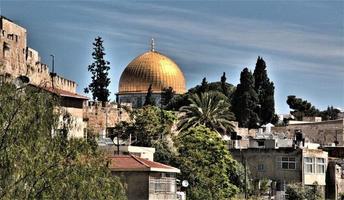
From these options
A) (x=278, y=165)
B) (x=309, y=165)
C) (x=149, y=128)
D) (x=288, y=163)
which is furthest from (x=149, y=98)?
(x=288, y=163)

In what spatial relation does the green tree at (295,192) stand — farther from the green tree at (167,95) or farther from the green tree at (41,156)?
the green tree at (167,95)

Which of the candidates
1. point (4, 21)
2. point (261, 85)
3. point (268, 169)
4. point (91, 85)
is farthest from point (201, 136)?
point (261, 85)

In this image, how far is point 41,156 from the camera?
23562 mm

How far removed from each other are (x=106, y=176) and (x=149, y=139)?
34.5 meters

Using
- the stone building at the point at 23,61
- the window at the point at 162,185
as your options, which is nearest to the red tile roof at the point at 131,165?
the window at the point at 162,185

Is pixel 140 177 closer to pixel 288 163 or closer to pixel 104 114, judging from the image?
pixel 288 163

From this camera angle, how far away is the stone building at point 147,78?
117 meters

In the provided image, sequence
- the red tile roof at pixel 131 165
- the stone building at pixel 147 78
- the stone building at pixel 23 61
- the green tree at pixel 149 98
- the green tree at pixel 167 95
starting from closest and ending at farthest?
1. the red tile roof at pixel 131 165
2. the stone building at pixel 23 61
3. the green tree at pixel 149 98
4. the green tree at pixel 167 95
5. the stone building at pixel 147 78

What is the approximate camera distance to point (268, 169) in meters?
58.2

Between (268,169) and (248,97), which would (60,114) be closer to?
(268,169)

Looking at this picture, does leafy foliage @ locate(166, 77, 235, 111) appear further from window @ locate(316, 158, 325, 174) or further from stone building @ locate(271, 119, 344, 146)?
window @ locate(316, 158, 325, 174)

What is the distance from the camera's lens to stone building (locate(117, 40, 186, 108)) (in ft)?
384

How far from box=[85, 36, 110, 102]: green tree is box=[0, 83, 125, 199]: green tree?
2134 inches

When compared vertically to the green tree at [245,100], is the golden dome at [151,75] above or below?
above
